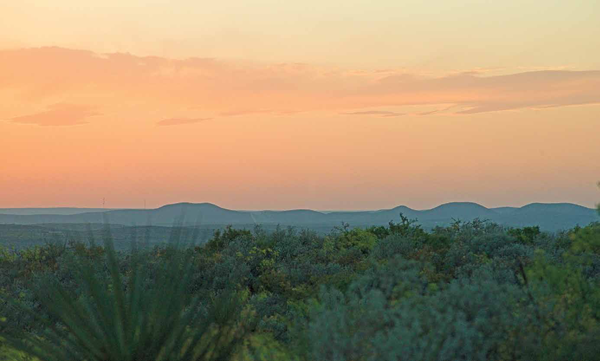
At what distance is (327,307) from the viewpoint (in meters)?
8.49

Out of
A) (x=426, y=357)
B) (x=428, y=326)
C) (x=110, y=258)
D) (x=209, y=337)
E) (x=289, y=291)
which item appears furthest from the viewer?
(x=289, y=291)

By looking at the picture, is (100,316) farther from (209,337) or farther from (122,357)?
(209,337)

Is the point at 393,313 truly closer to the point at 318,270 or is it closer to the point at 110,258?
the point at 110,258

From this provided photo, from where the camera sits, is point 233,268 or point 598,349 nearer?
point 598,349

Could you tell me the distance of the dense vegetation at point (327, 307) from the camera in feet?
16.3

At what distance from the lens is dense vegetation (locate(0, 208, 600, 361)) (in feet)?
16.3

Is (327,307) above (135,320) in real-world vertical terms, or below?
below

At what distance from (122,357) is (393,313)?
11.5ft

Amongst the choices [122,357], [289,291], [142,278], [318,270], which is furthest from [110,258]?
[318,270]

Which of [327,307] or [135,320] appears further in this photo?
[327,307]

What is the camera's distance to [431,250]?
573 inches

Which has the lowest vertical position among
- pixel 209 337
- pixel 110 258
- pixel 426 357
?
pixel 426 357

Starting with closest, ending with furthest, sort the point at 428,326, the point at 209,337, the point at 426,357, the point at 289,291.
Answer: the point at 209,337 → the point at 426,357 → the point at 428,326 → the point at 289,291

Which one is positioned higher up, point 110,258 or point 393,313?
point 110,258
